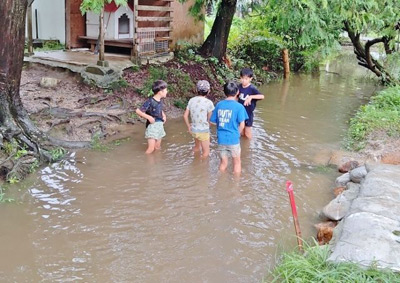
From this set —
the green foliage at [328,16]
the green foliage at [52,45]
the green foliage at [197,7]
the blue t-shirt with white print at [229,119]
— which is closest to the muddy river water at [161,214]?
the blue t-shirt with white print at [229,119]

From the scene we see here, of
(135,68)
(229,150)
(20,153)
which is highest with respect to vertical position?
(135,68)

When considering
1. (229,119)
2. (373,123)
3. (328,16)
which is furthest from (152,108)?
(328,16)

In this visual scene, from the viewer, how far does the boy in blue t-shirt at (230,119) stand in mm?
6297

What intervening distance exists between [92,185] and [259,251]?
2.67 m

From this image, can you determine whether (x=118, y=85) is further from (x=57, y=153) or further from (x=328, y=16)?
(x=328, y=16)

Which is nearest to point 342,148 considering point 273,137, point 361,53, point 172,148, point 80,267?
point 273,137

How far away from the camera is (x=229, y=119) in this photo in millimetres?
6324

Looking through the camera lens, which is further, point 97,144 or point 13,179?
point 97,144

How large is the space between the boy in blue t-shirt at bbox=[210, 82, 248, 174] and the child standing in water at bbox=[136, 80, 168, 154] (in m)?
1.11

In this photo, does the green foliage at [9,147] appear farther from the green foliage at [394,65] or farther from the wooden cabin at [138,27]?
the green foliage at [394,65]

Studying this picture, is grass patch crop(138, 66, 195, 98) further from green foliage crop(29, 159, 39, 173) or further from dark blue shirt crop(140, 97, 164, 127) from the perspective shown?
green foliage crop(29, 159, 39, 173)

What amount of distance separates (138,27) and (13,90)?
20.4 feet

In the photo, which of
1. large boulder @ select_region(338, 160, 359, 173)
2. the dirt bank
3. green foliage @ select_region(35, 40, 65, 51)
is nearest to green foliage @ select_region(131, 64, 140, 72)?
the dirt bank

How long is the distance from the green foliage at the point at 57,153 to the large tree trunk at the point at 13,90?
0.12 meters
